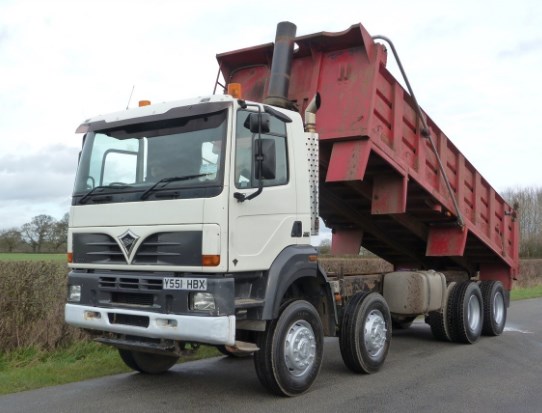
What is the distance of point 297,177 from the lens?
562 cm

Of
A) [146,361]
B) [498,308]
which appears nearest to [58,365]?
[146,361]

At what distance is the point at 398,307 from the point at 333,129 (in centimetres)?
272

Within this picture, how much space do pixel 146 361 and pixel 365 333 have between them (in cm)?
246

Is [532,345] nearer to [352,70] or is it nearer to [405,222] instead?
[405,222]

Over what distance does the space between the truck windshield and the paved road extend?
6.20ft

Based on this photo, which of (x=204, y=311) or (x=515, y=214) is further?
(x=515, y=214)

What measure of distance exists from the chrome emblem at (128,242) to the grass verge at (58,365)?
127cm

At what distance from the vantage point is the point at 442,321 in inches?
338

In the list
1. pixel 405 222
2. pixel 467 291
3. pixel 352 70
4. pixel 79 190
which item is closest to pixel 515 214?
pixel 467 291

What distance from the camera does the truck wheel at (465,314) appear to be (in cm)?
850

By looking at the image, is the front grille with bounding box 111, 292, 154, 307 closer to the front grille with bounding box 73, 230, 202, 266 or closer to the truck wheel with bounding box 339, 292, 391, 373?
the front grille with bounding box 73, 230, 202, 266

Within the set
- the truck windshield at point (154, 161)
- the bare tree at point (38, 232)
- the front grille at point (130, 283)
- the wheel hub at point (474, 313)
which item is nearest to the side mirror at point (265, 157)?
the truck windshield at point (154, 161)

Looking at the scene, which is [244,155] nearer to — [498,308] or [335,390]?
[335,390]

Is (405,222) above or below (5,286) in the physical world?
above
